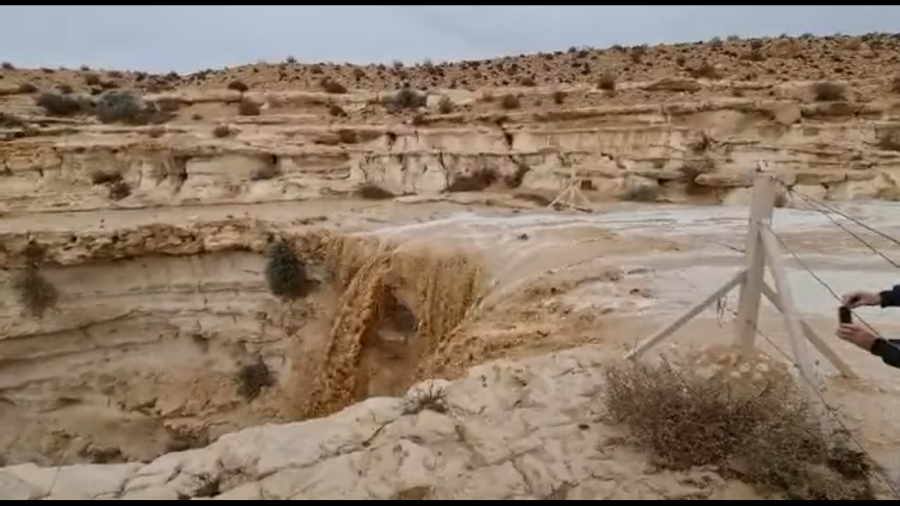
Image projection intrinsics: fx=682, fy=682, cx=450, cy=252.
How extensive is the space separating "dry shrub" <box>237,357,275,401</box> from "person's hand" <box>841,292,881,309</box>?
1024cm

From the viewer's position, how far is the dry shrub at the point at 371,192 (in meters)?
14.5

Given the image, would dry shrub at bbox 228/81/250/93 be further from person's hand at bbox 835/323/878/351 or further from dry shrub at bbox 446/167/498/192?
person's hand at bbox 835/323/878/351

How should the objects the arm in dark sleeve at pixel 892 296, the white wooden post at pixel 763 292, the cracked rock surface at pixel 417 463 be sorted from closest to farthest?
the arm in dark sleeve at pixel 892 296, the cracked rock surface at pixel 417 463, the white wooden post at pixel 763 292

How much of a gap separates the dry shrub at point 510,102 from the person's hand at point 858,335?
46.2 ft

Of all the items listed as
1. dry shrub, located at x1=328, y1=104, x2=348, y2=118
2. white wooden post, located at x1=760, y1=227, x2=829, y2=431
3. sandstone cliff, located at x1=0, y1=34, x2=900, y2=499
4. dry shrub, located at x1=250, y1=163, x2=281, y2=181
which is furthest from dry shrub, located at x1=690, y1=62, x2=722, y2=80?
white wooden post, located at x1=760, y1=227, x2=829, y2=431

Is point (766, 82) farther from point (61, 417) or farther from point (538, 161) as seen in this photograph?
point (61, 417)

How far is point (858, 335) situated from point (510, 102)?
46.7 feet

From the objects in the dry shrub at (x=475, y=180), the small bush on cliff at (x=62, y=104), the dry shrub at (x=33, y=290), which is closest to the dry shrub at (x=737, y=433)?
the dry shrub at (x=33, y=290)

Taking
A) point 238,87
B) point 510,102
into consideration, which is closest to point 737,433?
point 510,102

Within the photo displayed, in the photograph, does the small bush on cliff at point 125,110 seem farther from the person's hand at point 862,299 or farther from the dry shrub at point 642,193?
the person's hand at point 862,299

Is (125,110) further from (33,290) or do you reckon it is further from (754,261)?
(754,261)

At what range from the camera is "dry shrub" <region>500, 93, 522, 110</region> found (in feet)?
55.0

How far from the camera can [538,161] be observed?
49.4 feet

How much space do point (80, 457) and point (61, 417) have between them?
0.96m
